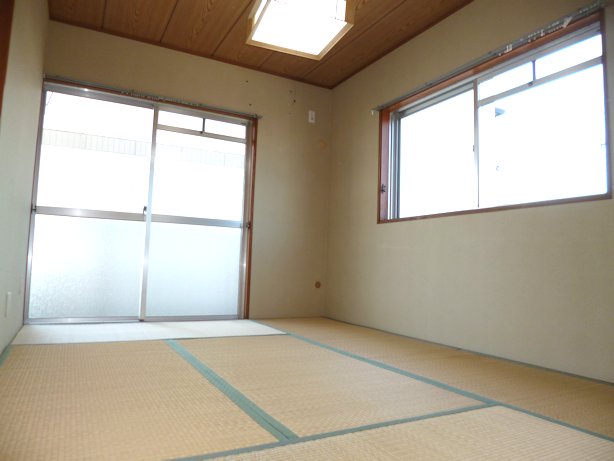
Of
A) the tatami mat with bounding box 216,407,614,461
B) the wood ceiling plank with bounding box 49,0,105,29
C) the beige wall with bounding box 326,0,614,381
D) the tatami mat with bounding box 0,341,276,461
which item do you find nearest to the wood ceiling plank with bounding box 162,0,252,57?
the wood ceiling plank with bounding box 49,0,105,29

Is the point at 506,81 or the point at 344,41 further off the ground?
the point at 344,41

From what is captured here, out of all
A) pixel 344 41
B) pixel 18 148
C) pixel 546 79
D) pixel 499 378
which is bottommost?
pixel 499 378

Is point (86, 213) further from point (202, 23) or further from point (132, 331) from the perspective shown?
point (202, 23)

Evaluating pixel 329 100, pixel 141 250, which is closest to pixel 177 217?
pixel 141 250

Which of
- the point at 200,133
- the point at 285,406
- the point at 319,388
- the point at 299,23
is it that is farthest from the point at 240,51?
the point at 285,406

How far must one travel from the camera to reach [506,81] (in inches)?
123

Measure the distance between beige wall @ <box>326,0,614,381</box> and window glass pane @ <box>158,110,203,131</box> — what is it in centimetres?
161

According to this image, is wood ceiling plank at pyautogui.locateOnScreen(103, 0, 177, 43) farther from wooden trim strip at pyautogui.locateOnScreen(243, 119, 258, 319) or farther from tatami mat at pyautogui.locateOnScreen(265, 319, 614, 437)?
tatami mat at pyautogui.locateOnScreen(265, 319, 614, 437)

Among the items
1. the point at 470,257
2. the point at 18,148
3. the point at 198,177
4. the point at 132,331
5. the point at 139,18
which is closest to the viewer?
the point at 18,148

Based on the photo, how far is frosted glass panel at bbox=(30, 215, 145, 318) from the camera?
3734mm

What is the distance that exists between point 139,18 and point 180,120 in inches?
39.1

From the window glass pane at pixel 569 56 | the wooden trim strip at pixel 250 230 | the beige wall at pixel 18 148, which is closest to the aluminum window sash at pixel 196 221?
the wooden trim strip at pixel 250 230

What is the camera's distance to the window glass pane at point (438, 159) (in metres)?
3.42

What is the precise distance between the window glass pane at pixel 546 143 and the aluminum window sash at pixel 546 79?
2 cm
